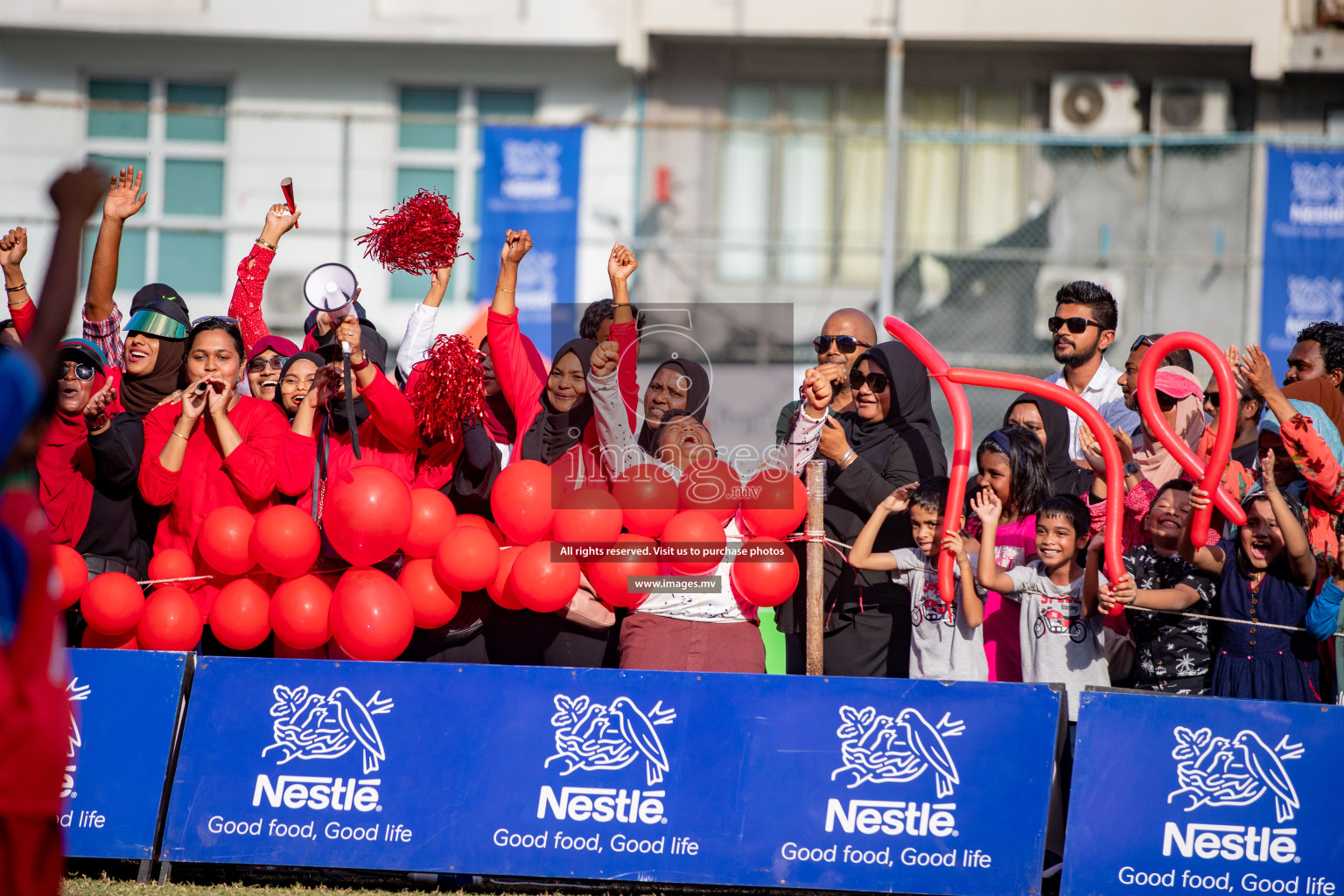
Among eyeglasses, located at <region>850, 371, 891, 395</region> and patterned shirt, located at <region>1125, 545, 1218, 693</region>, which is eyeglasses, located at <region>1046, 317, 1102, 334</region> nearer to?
eyeglasses, located at <region>850, 371, 891, 395</region>

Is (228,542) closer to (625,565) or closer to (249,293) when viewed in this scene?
(625,565)

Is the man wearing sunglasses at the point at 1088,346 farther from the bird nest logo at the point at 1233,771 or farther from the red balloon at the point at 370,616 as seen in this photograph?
the red balloon at the point at 370,616

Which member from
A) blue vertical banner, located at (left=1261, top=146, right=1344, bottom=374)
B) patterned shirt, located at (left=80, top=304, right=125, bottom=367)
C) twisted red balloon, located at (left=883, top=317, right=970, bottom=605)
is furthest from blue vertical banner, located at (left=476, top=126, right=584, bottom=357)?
twisted red balloon, located at (left=883, top=317, right=970, bottom=605)

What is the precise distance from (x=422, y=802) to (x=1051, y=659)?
2418 mm

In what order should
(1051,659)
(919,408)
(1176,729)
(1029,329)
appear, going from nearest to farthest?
1. (1176,729)
2. (1051,659)
3. (919,408)
4. (1029,329)

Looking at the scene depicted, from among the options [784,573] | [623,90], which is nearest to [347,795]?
[784,573]

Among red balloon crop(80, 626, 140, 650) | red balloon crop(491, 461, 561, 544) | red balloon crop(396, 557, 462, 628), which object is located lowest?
red balloon crop(80, 626, 140, 650)

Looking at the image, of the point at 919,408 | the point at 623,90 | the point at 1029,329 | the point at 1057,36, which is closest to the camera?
the point at 919,408

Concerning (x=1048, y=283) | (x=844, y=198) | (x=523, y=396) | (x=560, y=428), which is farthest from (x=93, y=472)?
(x=844, y=198)

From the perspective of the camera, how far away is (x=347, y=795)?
480 cm

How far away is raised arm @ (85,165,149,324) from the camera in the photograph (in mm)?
5984

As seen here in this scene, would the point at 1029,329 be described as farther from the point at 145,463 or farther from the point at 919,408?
the point at 145,463

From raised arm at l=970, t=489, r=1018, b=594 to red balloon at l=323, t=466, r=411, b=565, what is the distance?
217cm

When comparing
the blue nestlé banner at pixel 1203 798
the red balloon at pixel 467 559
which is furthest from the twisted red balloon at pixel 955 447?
the red balloon at pixel 467 559
